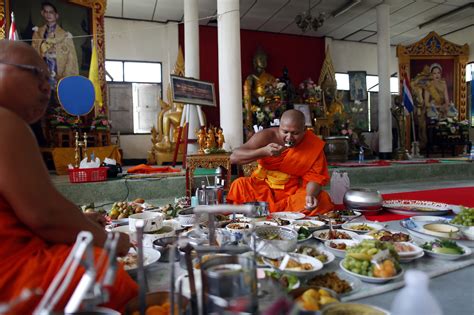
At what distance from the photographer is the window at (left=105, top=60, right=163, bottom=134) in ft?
29.3

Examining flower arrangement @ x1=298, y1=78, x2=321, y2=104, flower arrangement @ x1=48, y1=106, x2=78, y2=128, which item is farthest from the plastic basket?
flower arrangement @ x1=298, y1=78, x2=321, y2=104

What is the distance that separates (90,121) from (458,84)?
1060 centimetres

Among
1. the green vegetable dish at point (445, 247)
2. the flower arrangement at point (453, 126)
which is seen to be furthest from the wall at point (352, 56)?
the green vegetable dish at point (445, 247)

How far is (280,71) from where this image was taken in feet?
34.4

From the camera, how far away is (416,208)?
9.78 feet

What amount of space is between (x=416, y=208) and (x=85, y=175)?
3.85 m

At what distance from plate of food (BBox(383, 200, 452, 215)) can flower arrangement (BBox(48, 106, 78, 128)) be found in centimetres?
528

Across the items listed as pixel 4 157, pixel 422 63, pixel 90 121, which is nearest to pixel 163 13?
pixel 90 121

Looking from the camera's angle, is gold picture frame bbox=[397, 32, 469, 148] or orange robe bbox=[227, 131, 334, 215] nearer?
orange robe bbox=[227, 131, 334, 215]

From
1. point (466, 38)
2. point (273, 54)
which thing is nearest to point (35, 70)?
point (273, 54)

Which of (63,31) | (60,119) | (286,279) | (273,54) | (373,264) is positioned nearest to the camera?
(286,279)

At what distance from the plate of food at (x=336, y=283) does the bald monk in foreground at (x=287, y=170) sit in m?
1.49

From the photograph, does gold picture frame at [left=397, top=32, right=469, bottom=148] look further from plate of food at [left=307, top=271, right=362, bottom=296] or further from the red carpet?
plate of food at [left=307, top=271, right=362, bottom=296]

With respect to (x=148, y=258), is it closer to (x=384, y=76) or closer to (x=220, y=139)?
(x=220, y=139)
